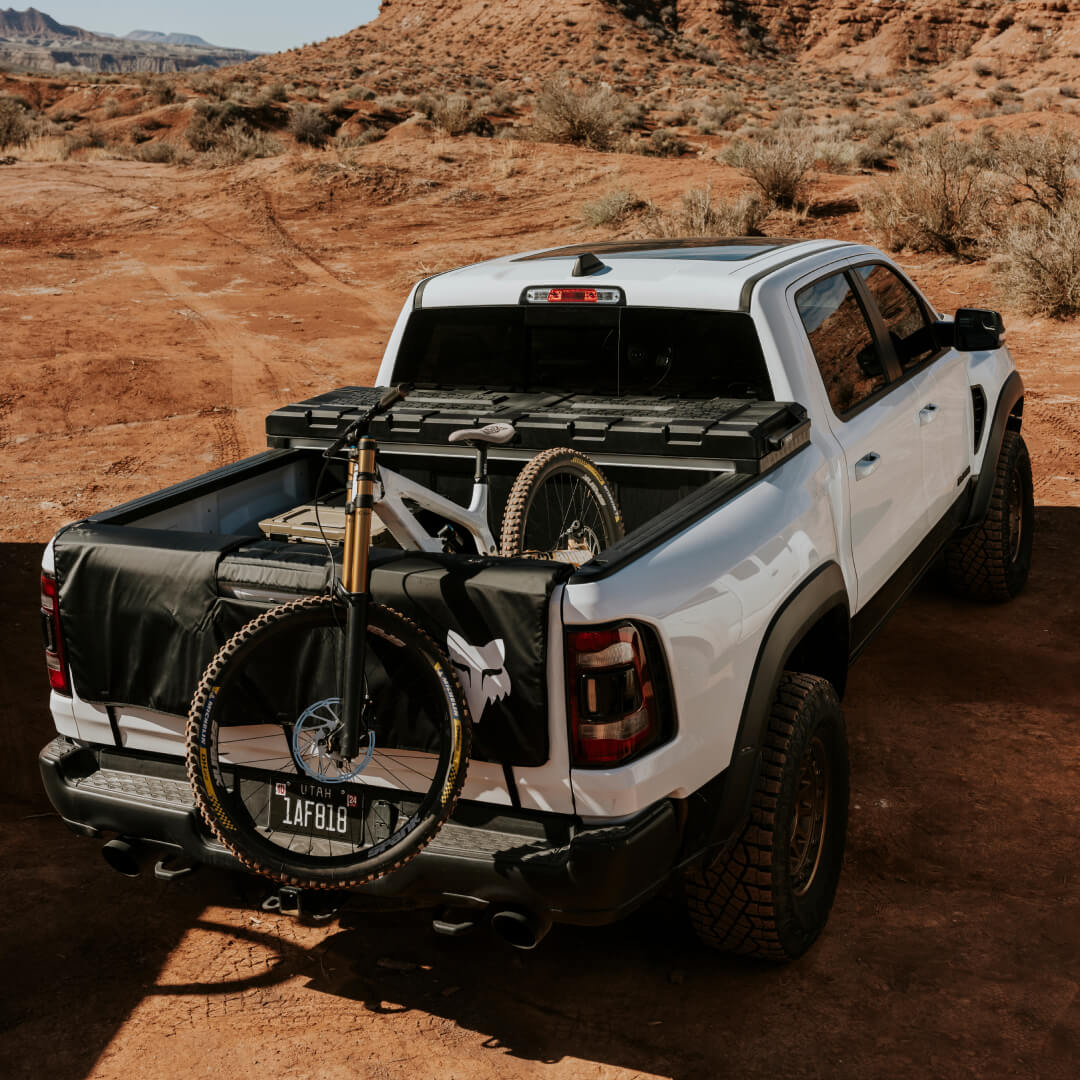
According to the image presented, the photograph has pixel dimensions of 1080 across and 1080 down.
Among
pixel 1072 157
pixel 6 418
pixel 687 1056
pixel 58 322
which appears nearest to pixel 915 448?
pixel 687 1056

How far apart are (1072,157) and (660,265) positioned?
14249mm

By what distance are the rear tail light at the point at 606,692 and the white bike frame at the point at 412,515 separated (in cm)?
96

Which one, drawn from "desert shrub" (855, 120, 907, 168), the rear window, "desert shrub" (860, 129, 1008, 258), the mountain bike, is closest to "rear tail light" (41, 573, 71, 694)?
the mountain bike

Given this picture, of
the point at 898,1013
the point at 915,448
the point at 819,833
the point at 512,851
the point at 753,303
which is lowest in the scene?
the point at 898,1013

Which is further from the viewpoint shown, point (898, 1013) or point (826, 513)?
point (826, 513)

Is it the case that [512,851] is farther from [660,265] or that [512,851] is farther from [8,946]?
[660,265]

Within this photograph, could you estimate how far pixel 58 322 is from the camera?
48.5ft

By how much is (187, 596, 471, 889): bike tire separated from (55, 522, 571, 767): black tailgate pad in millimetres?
89

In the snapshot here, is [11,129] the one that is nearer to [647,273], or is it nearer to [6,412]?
[6,412]

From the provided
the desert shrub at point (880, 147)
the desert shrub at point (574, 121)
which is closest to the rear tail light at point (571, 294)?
the desert shrub at point (880, 147)

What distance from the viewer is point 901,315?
531 centimetres

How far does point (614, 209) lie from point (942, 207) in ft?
17.4

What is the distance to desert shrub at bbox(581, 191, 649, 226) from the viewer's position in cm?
1966

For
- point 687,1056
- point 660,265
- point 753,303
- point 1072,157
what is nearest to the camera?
point 687,1056
